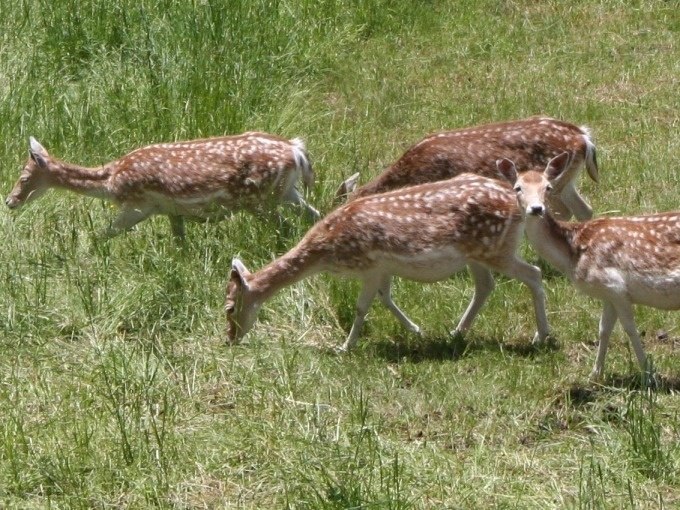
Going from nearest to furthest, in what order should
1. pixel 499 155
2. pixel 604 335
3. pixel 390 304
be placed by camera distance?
pixel 604 335 → pixel 390 304 → pixel 499 155

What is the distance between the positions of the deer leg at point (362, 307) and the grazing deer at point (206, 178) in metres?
1.45

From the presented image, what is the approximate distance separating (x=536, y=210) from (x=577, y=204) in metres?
2.55

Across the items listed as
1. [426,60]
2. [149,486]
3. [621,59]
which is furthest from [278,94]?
[149,486]

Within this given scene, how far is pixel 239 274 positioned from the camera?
9195 mm

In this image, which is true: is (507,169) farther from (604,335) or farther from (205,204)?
(205,204)

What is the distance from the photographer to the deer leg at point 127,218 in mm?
10422

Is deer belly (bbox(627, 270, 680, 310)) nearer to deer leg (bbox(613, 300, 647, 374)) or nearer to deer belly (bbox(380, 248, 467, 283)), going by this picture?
deer leg (bbox(613, 300, 647, 374))

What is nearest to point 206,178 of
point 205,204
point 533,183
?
point 205,204

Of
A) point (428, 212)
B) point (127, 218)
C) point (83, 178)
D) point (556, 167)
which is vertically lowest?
point (127, 218)

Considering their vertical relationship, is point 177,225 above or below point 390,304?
below

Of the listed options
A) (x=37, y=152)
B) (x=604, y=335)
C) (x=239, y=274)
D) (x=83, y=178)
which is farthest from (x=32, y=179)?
(x=604, y=335)

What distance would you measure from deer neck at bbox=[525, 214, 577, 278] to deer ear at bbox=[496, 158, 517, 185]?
1.60 feet

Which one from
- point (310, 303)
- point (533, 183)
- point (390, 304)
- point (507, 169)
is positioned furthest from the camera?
point (310, 303)

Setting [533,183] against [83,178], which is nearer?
[533,183]
